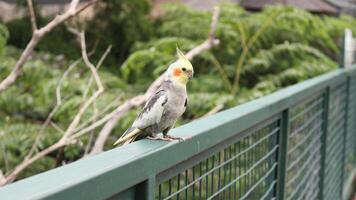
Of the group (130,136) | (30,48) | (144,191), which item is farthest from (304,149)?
(144,191)

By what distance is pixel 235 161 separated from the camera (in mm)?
2406

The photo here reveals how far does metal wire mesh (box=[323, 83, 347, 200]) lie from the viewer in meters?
4.87

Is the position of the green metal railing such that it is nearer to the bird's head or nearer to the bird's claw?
the bird's claw

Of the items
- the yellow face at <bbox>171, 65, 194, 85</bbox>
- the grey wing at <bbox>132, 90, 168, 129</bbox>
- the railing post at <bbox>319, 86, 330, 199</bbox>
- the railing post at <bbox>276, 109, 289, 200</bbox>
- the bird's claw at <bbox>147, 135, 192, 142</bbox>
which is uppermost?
the yellow face at <bbox>171, 65, 194, 85</bbox>

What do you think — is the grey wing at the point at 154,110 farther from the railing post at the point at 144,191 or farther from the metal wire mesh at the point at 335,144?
the metal wire mesh at the point at 335,144

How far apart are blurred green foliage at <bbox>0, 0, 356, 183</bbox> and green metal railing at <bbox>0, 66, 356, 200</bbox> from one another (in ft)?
3.15

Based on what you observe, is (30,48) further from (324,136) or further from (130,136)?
(324,136)

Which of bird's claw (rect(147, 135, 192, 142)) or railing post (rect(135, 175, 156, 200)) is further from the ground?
bird's claw (rect(147, 135, 192, 142))

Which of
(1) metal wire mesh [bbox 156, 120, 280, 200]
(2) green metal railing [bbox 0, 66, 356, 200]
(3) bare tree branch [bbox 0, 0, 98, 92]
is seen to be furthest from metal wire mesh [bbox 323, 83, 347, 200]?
(3) bare tree branch [bbox 0, 0, 98, 92]

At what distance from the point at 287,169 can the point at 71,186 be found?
231cm

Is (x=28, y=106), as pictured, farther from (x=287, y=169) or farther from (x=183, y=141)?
(x=183, y=141)

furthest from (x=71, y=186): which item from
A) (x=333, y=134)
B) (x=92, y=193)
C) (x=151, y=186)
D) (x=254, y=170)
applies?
(x=333, y=134)

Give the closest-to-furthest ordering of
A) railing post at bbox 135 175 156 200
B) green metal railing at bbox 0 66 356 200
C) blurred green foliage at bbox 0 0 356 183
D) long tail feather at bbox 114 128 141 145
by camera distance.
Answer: green metal railing at bbox 0 66 356 200 < railing post at bbox 135 175 156 200 < long tail feather at bbox 114 128 141 145 < blurred green foliage at bbox 0 0 356 183

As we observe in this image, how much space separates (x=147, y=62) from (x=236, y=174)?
12.0 feet
